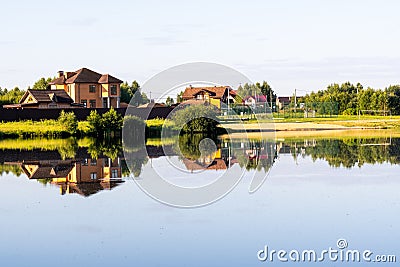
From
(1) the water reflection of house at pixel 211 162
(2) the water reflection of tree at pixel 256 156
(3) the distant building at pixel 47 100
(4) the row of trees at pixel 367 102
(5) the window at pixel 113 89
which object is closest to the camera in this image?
(1) the water reflection of house at pixel 211 162

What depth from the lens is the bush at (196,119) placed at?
3266 cm

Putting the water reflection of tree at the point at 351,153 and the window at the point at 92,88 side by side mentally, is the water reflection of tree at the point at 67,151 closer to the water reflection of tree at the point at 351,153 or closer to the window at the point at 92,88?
the water reflection of tree at the point at 351,153

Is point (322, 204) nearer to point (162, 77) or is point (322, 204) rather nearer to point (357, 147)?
point (162, 77)

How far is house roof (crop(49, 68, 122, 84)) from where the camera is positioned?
49312 millimetres

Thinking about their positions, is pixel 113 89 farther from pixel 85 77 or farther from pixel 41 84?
pixel 41 84

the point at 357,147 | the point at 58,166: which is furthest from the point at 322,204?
the point at 357,147

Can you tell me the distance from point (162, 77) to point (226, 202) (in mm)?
6787

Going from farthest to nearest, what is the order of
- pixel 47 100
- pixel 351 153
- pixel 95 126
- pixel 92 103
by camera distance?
pixel 92 103 → pixel 47 100 → pixel 95 126 → pixel 351 153

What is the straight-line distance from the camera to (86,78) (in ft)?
163
